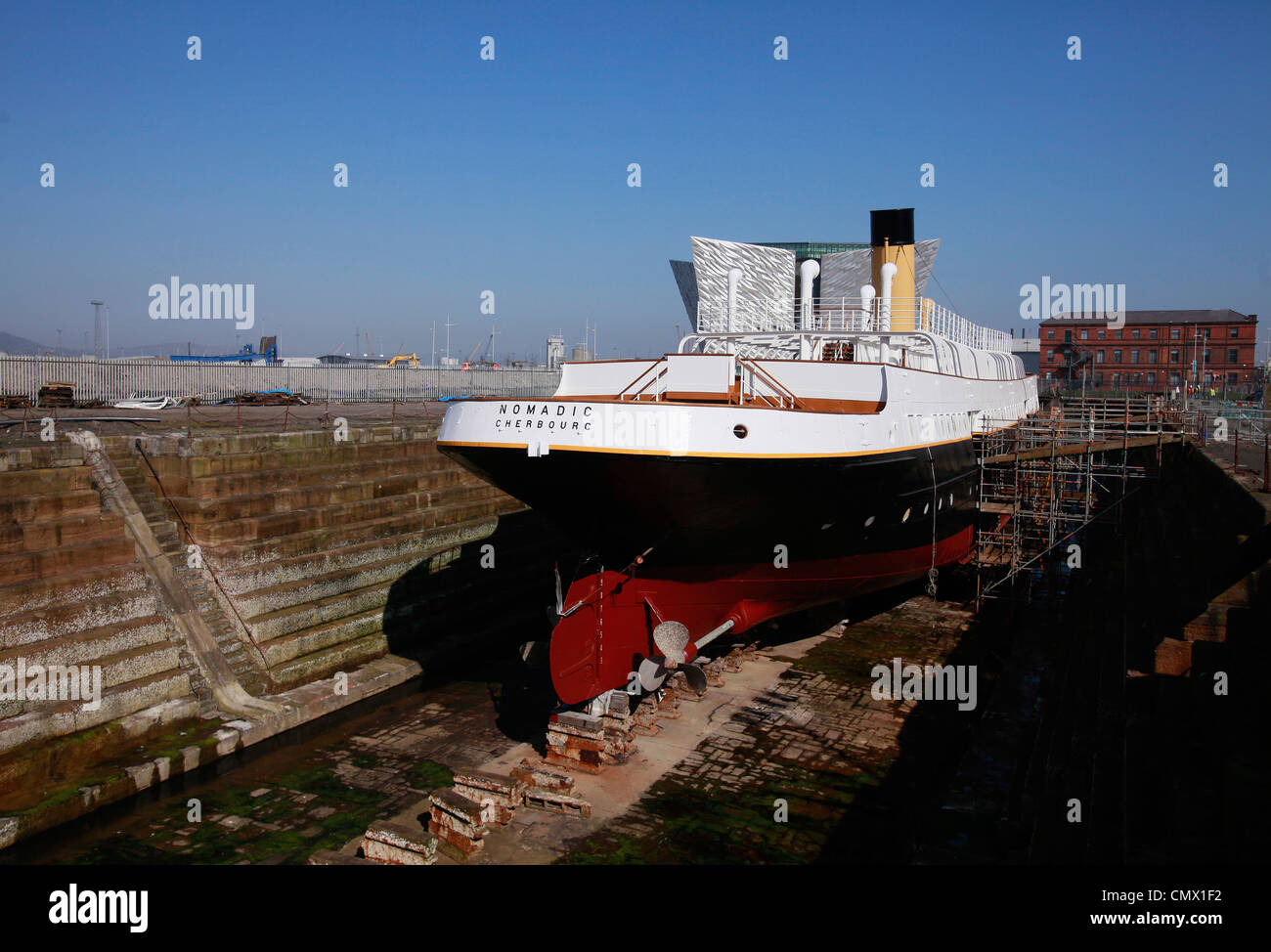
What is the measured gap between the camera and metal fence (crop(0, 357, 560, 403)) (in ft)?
78.5

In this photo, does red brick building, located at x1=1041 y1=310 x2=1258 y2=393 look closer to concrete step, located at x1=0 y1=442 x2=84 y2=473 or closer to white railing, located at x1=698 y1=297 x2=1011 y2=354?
white railing, located at x1=698 y1=297 x2=1011 y2=354

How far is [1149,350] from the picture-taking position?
77.8 metres

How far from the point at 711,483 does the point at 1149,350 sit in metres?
83.5

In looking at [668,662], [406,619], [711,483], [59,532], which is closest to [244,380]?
[406,619]

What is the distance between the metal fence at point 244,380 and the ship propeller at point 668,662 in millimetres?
21385

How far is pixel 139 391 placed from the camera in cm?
2638

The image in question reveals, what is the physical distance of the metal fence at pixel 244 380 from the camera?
942 inches

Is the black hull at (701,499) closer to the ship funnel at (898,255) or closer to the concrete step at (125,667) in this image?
the concrete step at (125,667)

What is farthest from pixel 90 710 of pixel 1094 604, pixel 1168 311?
pixel 1168 311

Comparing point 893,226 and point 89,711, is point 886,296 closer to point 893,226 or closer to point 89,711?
point 893,226

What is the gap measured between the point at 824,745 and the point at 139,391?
979 inches

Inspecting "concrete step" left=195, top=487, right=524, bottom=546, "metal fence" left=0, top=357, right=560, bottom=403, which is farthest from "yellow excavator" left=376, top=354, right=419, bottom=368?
"concrete step" left=195, top=487, right=524, bottom=546

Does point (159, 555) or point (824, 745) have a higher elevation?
point (159, 555)

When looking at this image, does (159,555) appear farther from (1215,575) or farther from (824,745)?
(1215,575)
